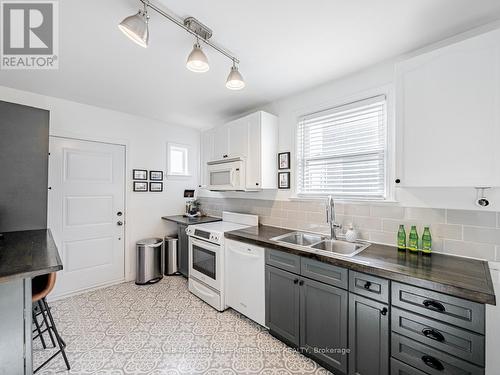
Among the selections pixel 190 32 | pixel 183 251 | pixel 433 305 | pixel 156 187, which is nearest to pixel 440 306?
pixel 433 305

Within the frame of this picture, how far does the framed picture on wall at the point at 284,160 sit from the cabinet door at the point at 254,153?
0.31m

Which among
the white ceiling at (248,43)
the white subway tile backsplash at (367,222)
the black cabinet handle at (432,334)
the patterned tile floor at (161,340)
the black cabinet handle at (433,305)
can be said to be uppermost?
the white ceiling at (248,43)

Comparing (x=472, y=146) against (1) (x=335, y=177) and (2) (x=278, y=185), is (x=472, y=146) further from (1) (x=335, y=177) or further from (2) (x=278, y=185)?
(2) (x=278, y=185)

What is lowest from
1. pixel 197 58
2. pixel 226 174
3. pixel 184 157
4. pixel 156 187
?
pixel 156 187

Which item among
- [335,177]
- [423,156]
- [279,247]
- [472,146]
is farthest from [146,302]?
[472,146]

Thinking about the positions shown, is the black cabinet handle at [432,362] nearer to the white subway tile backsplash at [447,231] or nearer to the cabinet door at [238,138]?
the white subway tile backsplash at [447,231]

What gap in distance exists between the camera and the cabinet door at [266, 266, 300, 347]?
184cm

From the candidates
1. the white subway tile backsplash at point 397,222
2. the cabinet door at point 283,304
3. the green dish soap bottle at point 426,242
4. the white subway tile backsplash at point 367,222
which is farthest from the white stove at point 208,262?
the green dish soap bottle at point 426,242

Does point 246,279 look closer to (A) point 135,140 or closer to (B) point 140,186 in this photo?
(B) point 140,186

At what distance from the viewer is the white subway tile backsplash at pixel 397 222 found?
1517mm

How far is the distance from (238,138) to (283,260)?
169 centimetres

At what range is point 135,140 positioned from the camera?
3385 mm

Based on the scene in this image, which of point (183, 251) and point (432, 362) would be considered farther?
point (183, 251)

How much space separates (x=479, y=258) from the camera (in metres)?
1.53
